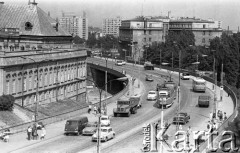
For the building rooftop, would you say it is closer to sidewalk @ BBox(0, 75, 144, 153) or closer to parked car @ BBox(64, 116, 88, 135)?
sidewalk @ BBox(0, 75, 144, 153)

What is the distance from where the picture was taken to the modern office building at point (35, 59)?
82.0 m

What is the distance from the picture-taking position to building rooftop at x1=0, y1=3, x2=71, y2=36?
11281 centimetres

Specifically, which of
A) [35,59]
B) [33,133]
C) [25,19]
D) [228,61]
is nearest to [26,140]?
[33,133]

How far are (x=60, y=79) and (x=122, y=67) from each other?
5630 centimetres

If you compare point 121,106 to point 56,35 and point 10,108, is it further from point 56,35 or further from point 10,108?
point 56,35

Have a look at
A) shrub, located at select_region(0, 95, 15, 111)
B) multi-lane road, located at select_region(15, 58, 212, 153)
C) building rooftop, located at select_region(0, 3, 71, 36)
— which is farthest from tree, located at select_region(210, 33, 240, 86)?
shrub, located at select_region(0, 95, 15, 111)

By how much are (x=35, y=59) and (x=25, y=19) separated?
92.6ft

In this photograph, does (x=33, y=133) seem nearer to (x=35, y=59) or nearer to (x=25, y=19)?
(x=35, y=59)

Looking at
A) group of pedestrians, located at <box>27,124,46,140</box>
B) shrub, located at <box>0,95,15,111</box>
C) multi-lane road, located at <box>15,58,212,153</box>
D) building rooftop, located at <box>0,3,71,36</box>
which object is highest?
building rooftop, located at <box>0,3,71,36</box>

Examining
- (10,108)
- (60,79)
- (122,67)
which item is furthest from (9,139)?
(122,67)

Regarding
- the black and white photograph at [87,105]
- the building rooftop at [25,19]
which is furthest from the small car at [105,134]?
the building rooftop at [25,19]

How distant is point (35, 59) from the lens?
3455 inches

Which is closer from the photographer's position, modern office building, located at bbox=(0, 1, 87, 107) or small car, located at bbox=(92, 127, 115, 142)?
small car, located at bbox=(92, 127, 115, 142)

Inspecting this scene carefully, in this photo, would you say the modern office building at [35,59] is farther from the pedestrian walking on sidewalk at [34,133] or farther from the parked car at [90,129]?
the pedestrian walking on sidewalk at [34,133]
